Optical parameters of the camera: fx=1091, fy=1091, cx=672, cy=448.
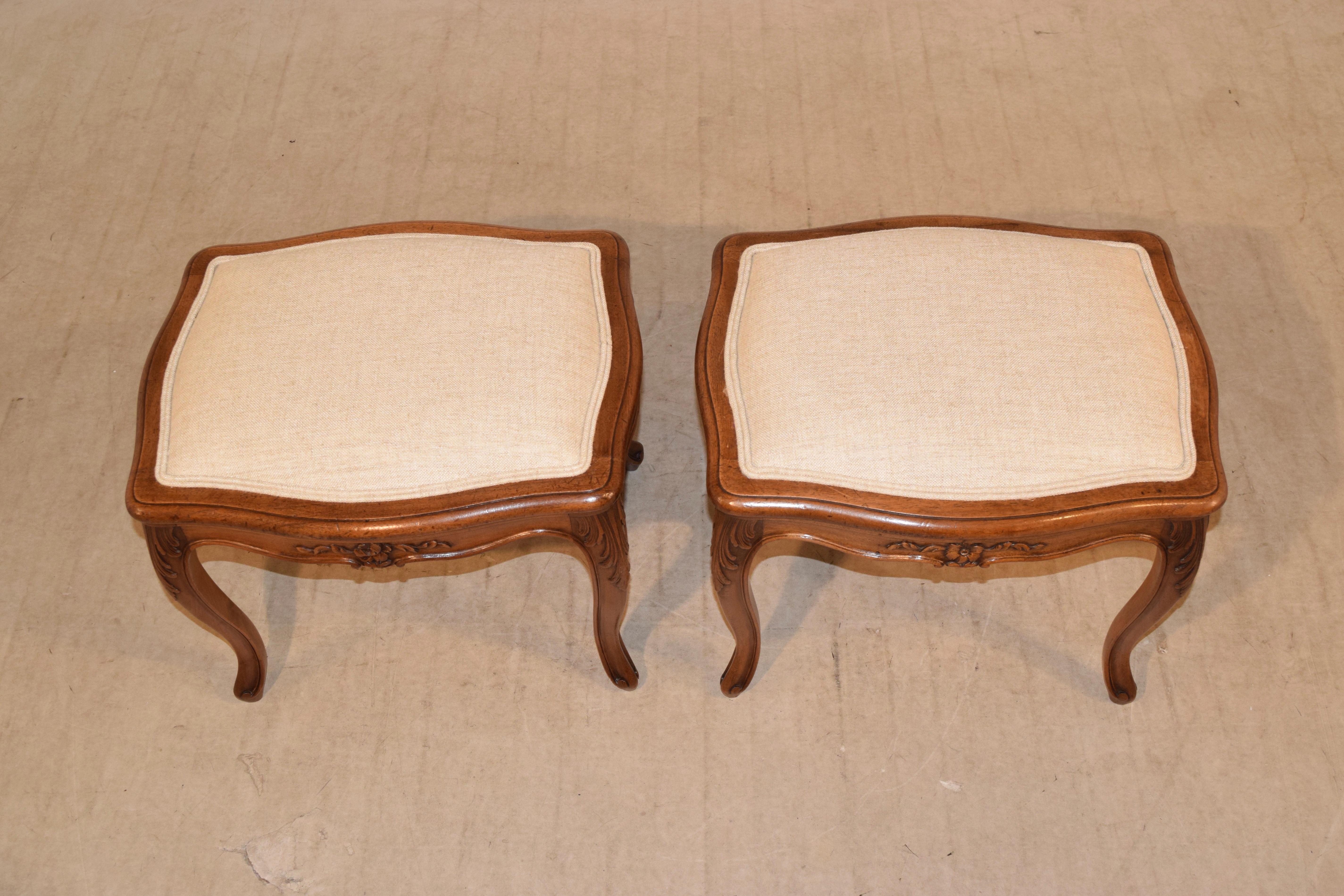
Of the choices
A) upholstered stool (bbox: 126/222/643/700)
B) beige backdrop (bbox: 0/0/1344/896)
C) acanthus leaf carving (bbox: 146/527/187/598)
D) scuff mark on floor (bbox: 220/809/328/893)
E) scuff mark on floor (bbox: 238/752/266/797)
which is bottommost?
scuff mark on floor (bbox: 220/809/328/893)

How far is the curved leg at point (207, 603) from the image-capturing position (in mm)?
1273

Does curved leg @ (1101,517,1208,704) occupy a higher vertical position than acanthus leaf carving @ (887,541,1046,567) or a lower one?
lower

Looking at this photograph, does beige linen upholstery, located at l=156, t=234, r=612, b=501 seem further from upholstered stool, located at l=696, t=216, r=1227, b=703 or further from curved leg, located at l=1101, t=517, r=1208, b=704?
curved leg, located at l=1101, t=517, r=1208, b=704

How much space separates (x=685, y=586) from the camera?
5.33 feet

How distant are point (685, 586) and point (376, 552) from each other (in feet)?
1.74

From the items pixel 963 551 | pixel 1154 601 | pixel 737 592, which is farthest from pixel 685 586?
pixel 1154 601

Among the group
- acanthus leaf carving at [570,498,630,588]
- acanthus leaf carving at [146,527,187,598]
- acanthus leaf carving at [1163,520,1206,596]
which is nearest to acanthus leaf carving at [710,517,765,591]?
acanthus leaf carving at [570,498,630,588]

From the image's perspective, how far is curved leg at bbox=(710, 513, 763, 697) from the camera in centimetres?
124

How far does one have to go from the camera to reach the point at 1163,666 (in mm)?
1527

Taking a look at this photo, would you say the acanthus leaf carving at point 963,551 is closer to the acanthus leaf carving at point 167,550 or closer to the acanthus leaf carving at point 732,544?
the acanthus leaf carving at point 732,544

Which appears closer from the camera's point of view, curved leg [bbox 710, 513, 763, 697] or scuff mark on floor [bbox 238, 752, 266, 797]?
curved leg [bbox 710, 513, 763, 697]

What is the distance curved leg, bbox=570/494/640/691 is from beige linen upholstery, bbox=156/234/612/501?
0.08 m

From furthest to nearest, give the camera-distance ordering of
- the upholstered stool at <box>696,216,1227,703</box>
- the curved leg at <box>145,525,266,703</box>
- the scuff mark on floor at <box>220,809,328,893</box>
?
the scuff mark on floor at <box>220,809,328,893</box>, the curved leg at <box>145,525,266,703</box>, the upholstered stool at <box>696,216,1227,703</box>

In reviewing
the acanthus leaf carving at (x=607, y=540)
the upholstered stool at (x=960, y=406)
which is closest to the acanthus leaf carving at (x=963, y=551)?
the upholstered stool at (x=960, y=406)
